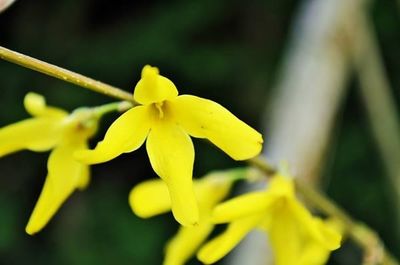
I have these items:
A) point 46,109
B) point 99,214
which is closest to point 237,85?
point 99,214

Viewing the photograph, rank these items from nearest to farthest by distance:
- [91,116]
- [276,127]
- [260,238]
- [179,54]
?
[91,116]
[260,238]
[276,127]
[179,54]

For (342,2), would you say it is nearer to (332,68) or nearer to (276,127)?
(332,68)

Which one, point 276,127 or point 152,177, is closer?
point 276,127

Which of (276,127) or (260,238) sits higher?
(276,127)

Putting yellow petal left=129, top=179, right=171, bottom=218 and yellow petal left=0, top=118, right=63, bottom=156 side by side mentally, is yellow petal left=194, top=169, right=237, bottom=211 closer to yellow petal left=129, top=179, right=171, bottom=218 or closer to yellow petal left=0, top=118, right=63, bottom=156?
yellow petal left=129, top=179, right=171, bottom=218

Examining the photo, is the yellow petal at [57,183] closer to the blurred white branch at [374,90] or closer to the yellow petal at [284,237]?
the yellow petal at [284,237]

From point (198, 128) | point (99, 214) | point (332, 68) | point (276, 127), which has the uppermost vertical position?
point (198, 128)
